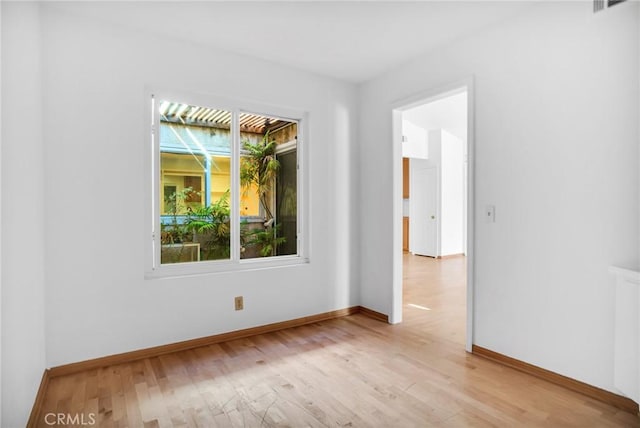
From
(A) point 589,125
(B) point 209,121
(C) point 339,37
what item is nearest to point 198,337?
(B) point 209,121

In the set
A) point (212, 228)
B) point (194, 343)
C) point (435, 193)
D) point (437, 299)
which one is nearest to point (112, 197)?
point (212, 228)

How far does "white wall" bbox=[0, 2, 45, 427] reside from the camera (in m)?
1.63

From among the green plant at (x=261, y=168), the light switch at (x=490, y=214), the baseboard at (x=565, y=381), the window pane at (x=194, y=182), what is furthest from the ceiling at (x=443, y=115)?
the baseboard at (x=565, y=381)

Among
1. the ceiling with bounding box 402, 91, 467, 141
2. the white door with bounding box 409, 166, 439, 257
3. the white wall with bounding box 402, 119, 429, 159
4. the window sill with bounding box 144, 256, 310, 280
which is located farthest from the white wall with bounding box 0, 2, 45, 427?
the white door with bounding box 409, 166, 439, 257

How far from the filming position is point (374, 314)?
390 cm

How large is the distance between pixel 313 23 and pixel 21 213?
226cm

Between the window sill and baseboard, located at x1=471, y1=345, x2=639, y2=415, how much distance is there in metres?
1.86

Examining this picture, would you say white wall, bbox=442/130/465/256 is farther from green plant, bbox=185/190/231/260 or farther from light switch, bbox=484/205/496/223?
green plant, bbox=185/190/231/260

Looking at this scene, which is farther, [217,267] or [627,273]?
[217,267]

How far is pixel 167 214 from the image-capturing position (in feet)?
10.0

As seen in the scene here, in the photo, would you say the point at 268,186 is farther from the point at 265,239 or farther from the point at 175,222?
the point at 175,222

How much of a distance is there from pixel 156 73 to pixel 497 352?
3.49m

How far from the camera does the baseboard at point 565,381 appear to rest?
2105 mm

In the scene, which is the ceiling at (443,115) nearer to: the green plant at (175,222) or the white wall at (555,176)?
the white wall at (555,176)
